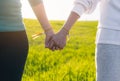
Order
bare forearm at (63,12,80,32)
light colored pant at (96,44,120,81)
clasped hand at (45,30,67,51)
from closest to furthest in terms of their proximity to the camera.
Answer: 1. light colored pant at (96,44,120,81)
2. bare forearm at (63,12,80,32)
3. clasped hand at (45,30,67,51)

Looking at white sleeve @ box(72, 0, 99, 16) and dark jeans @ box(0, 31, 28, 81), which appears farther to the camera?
Answer: white sleeve @ box(72, 0, 99, 16)

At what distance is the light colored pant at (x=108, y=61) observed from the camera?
3135 mm

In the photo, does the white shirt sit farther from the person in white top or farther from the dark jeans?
the dark jeans

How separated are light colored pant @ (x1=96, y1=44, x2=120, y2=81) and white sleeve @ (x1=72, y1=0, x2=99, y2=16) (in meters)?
0.32

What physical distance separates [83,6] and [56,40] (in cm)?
33

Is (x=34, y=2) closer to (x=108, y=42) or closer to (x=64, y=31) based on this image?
(x=64, y=31)

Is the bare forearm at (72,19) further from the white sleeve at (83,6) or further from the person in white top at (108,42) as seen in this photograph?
the person in white top at (108,42)

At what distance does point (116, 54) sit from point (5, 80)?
78cm

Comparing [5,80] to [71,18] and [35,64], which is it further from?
[35,64]

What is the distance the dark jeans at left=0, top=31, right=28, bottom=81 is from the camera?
3215 millimetres

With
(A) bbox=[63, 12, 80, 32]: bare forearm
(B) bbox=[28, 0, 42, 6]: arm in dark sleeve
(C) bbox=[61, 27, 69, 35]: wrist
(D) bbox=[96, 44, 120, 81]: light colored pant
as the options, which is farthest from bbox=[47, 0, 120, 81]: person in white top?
(B) bbox=[28, 0, 42, 6]: arm in dark sleeve

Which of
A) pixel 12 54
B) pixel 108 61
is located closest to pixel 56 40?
pixel 12 54

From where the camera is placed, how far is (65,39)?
11.4ft

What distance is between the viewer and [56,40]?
348 centimetres
